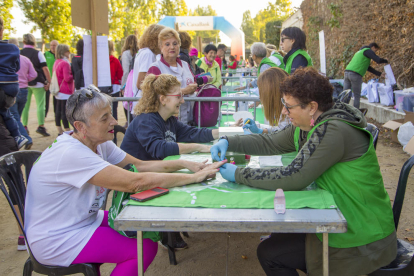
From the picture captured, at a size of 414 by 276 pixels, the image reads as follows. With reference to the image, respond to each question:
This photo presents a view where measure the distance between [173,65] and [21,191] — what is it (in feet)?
8.75

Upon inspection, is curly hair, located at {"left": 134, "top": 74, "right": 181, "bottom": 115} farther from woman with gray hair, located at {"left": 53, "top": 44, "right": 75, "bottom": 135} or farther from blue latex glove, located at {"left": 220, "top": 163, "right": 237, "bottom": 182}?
woman with gray hair, located at {"left": 53, "top": 44, "right": 75, "bottom": 135}

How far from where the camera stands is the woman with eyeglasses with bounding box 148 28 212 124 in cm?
419

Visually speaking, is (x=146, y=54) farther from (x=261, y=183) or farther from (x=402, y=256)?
(x=402, y=256)

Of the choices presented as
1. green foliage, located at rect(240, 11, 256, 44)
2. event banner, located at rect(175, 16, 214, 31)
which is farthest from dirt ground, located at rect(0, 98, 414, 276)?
green foliage, located at rect(240, 11, 256, 44)

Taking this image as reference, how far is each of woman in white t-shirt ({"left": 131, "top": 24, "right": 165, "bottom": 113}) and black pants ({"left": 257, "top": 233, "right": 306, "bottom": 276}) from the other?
3.18 m

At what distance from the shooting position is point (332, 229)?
4.75 feet

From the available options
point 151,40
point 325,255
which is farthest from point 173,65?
point 325,255

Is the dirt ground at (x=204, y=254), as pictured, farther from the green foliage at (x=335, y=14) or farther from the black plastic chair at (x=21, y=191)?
the green foliage at (x=335, y=14)

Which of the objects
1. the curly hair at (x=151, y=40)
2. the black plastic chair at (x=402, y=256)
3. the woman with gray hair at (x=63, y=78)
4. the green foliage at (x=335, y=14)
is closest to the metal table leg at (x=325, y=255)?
the black plastic chair at (x=402, y=256)

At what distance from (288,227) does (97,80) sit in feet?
11.1

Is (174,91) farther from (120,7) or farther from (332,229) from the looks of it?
(120,7)

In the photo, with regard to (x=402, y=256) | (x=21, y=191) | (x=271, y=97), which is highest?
(x=271, y=97)

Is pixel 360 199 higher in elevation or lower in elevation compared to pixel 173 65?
lower

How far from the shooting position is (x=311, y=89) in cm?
197
